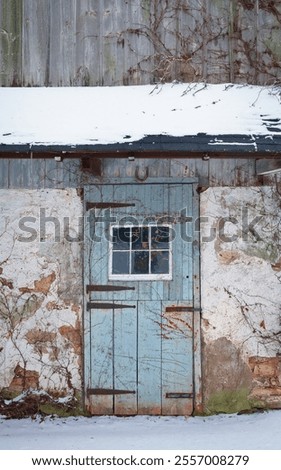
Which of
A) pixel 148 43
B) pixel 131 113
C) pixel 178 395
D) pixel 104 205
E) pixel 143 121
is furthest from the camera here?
pixel 148 43

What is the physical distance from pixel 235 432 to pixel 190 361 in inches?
36.3

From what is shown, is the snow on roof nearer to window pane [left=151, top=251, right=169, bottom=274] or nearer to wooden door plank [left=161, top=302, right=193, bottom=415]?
window pane [left=151, top=251, right=169, bottom=274]

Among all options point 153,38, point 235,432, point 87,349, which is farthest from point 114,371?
point 153,38

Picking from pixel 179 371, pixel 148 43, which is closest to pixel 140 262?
pixel 179 371

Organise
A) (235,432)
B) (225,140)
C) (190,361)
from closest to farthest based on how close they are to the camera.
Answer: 1. (225,140)
2. (235,432)
3. (190,361)

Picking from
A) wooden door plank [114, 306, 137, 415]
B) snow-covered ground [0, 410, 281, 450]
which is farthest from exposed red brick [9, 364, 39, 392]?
wooden door plank [114, 306, 137, 415]

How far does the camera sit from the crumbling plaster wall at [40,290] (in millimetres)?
6527

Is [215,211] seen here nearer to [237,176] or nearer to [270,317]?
[237,176]

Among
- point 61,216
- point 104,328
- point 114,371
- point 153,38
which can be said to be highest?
point 153,38

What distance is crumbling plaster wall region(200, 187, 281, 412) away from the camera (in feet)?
21.2

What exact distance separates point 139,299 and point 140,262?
44cm

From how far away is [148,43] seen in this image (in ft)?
22.0

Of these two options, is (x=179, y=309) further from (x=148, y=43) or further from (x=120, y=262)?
(x=148, y=43)

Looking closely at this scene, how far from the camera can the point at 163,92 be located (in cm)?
646
